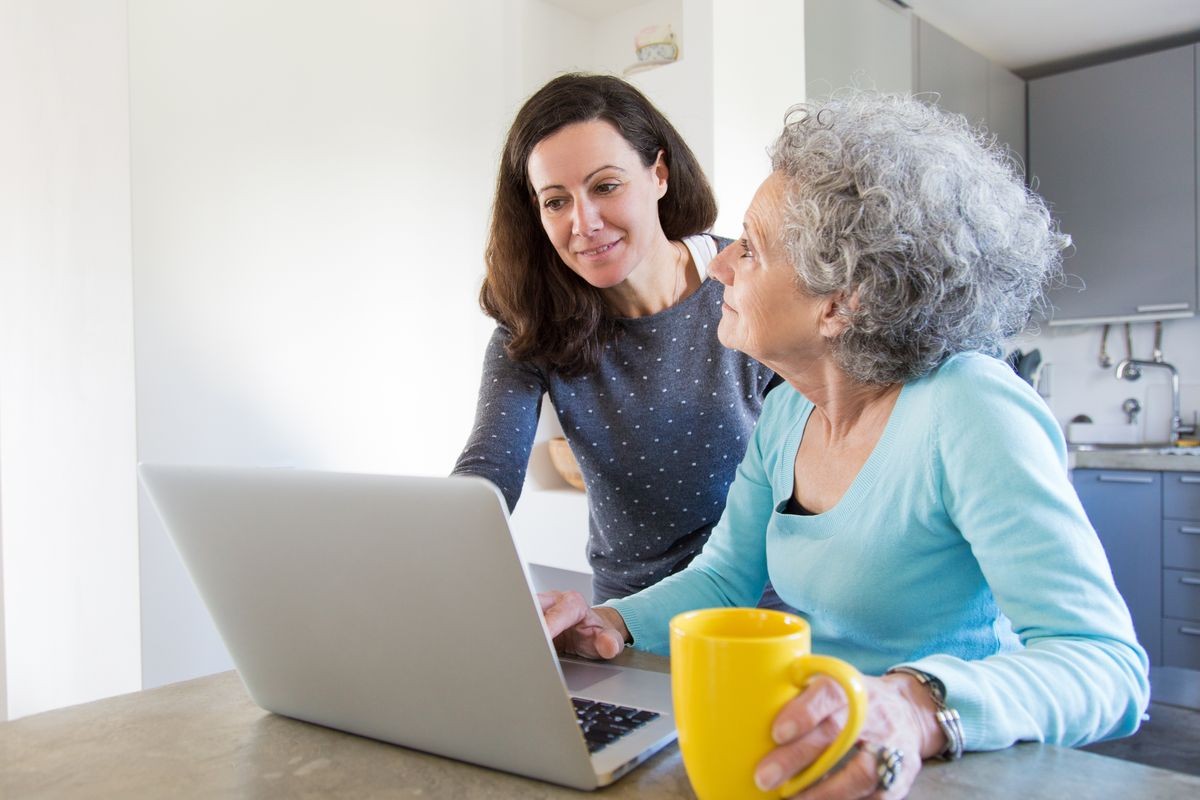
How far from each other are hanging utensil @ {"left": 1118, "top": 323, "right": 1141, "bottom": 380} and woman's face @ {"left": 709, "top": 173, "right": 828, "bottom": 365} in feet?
11.9

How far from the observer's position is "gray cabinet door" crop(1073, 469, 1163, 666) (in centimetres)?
348

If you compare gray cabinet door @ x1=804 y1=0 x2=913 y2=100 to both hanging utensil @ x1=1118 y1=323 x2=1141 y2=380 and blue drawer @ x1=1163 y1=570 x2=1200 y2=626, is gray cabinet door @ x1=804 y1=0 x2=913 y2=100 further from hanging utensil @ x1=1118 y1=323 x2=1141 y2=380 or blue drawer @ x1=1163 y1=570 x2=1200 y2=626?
blue drawer @ x1=1163 y1=570 x2=1200 y2=626

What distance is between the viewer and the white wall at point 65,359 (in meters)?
1.81

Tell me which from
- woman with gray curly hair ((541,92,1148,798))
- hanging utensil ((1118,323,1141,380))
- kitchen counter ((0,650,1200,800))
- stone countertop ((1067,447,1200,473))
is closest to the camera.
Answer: kitchen counter ((0,650,1200,800))

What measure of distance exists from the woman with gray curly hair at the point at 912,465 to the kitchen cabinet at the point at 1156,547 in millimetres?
2823

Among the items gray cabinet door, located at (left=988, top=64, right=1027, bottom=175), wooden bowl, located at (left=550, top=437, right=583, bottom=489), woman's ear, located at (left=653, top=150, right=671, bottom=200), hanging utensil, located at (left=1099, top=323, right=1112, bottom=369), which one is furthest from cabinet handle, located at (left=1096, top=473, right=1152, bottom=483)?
woman's ear, located at (left=653, top=150, right=671, bottom=200)

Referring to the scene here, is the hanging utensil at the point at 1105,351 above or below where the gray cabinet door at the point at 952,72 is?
below

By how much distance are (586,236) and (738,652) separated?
0.97 m

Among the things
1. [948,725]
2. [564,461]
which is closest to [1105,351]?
[564,461]

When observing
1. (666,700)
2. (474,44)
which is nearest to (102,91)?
(474,44)

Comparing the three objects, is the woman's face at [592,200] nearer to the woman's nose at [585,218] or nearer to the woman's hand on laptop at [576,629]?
the woman's nose at [585,218]

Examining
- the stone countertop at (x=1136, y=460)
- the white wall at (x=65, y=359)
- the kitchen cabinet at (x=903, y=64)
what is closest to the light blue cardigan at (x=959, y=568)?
the white wall at (x=65, y=359)

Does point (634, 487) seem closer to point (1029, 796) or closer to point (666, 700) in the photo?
point (666, 700)

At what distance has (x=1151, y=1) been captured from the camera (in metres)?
3.57
